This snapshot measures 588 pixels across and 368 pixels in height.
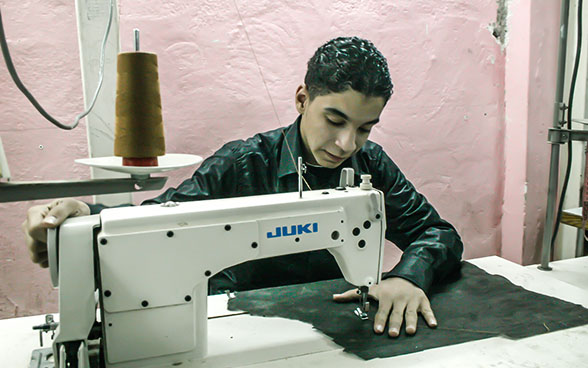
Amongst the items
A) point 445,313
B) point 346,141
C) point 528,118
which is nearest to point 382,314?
point 445,313

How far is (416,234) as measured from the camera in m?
1.61

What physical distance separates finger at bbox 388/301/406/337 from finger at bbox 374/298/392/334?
13 millimetres

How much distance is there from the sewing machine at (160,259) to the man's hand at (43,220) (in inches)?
0.9

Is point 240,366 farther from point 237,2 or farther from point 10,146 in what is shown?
point 237,2

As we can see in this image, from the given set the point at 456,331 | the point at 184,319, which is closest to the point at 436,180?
the point at 456,331

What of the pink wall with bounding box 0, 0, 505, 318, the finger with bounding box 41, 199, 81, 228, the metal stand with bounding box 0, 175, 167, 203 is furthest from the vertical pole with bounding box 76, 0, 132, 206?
the metal stand with bounding box 0, 175, 167, 203

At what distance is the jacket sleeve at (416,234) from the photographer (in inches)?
51.7

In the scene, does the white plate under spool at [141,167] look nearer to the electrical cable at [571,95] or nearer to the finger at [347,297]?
the finger at [347,297]

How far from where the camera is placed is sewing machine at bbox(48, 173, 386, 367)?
858 millimetres

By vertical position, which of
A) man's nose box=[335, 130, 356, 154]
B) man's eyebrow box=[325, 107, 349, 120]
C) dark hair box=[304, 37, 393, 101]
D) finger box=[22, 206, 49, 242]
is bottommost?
finger box=[22, 206, 49, 242]

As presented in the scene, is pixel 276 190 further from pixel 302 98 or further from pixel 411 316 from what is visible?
pixel 411 316

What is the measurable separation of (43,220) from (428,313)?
85 cm

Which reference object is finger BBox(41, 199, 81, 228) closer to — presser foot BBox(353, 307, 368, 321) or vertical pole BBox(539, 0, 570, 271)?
presser foot BBox(353, 307, 368, 321)

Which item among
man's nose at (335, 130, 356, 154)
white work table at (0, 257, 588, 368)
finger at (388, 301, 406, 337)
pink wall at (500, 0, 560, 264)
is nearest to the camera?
white work table at (0, 257, 588, 368)
